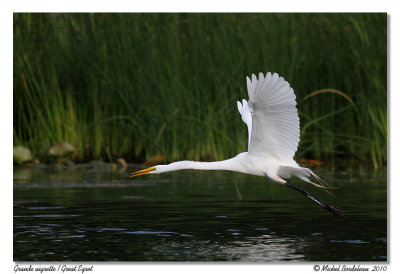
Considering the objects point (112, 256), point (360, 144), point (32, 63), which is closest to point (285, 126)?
point (112, 256)

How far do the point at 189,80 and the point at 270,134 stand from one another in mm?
3923

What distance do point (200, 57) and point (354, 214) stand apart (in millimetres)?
3882

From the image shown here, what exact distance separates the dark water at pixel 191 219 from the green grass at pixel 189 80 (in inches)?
28.0

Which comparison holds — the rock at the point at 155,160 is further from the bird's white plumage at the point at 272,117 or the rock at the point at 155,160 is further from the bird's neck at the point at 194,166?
the bird's white plumage at the point at 272,117

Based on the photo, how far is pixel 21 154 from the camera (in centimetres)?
1023

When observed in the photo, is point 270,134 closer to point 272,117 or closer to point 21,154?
point 272,117

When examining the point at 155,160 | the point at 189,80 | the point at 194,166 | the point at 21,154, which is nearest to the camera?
the point at 194,166

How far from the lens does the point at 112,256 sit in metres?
5.23

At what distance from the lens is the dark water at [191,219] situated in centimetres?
530

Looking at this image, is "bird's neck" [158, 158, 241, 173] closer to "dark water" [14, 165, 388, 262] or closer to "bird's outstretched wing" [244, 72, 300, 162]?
"bird's outstretched wing" [244, 72, 300, 162]

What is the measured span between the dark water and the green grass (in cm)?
71

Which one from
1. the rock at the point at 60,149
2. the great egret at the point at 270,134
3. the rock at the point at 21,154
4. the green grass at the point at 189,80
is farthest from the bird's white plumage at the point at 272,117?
the rock at the point at 21,154

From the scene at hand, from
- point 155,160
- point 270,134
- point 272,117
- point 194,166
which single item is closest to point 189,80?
point 155,160

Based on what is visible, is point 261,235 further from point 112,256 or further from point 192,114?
point 192,114
